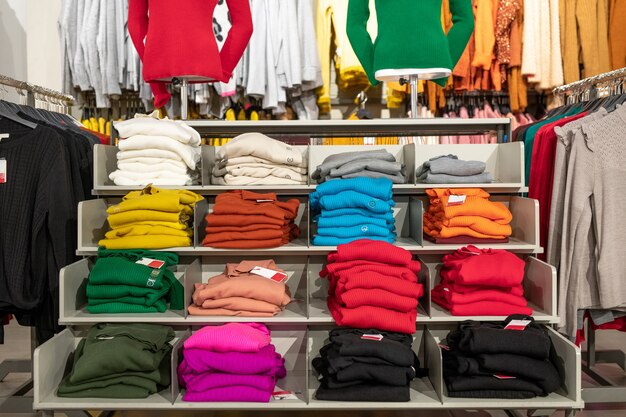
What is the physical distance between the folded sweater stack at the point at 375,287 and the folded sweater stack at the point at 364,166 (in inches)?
12.7

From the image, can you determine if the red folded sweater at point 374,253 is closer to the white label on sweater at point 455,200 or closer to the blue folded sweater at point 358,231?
the blue folded sweater at point 358,231

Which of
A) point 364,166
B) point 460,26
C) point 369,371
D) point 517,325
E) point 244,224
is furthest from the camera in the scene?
point 460,26

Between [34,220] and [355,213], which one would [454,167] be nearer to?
[355,213]

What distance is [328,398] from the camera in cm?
245

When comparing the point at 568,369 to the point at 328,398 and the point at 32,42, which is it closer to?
the point at 328,398

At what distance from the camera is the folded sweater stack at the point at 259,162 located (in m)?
2.72

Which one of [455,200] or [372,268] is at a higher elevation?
[455,200]

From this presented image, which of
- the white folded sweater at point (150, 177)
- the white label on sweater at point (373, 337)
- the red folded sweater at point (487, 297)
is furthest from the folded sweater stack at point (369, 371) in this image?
the white folded sweater at point (150, 177)

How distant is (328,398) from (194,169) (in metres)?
1.14

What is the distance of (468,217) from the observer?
2.67 m

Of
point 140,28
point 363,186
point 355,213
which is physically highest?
point 140,28

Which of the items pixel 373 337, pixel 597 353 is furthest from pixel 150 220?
pixel 597 353

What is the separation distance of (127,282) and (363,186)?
107cm

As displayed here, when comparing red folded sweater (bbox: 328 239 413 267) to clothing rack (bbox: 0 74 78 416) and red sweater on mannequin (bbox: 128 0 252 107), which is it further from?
clothing rack (bbox: 0 74 78 416)
